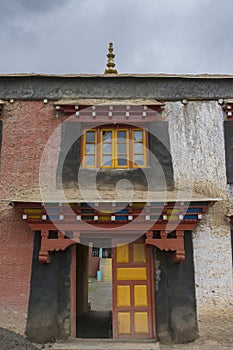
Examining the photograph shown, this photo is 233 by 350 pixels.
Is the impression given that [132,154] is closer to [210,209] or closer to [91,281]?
[210,209]

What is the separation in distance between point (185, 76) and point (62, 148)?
11.4ft

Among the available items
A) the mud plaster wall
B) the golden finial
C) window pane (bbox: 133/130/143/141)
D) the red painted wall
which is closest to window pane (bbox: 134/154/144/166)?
window pane (bbox: 133/130/143/141)

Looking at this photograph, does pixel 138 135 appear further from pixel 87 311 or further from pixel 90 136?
pixel 87 311

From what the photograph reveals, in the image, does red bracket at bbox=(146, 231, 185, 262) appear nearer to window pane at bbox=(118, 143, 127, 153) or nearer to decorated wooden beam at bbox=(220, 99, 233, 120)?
window pane at bbox=(118, 143, 127, 153)

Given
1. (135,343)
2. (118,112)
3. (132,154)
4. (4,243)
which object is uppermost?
(118,112)

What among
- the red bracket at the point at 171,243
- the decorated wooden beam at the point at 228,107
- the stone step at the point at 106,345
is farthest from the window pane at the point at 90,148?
the stone step at the point at 106,345

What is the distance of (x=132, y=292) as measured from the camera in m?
8.12

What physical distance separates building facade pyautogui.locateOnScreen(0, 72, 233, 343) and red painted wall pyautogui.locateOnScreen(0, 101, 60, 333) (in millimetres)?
23

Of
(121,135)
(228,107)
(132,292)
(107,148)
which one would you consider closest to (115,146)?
(107,148)

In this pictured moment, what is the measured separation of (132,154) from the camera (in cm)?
862

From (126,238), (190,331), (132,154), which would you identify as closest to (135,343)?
(190,331)

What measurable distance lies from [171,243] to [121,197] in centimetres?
150

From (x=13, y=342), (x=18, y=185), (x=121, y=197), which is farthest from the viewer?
(x=18, y=185)

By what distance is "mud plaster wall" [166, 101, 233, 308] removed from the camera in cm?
790
